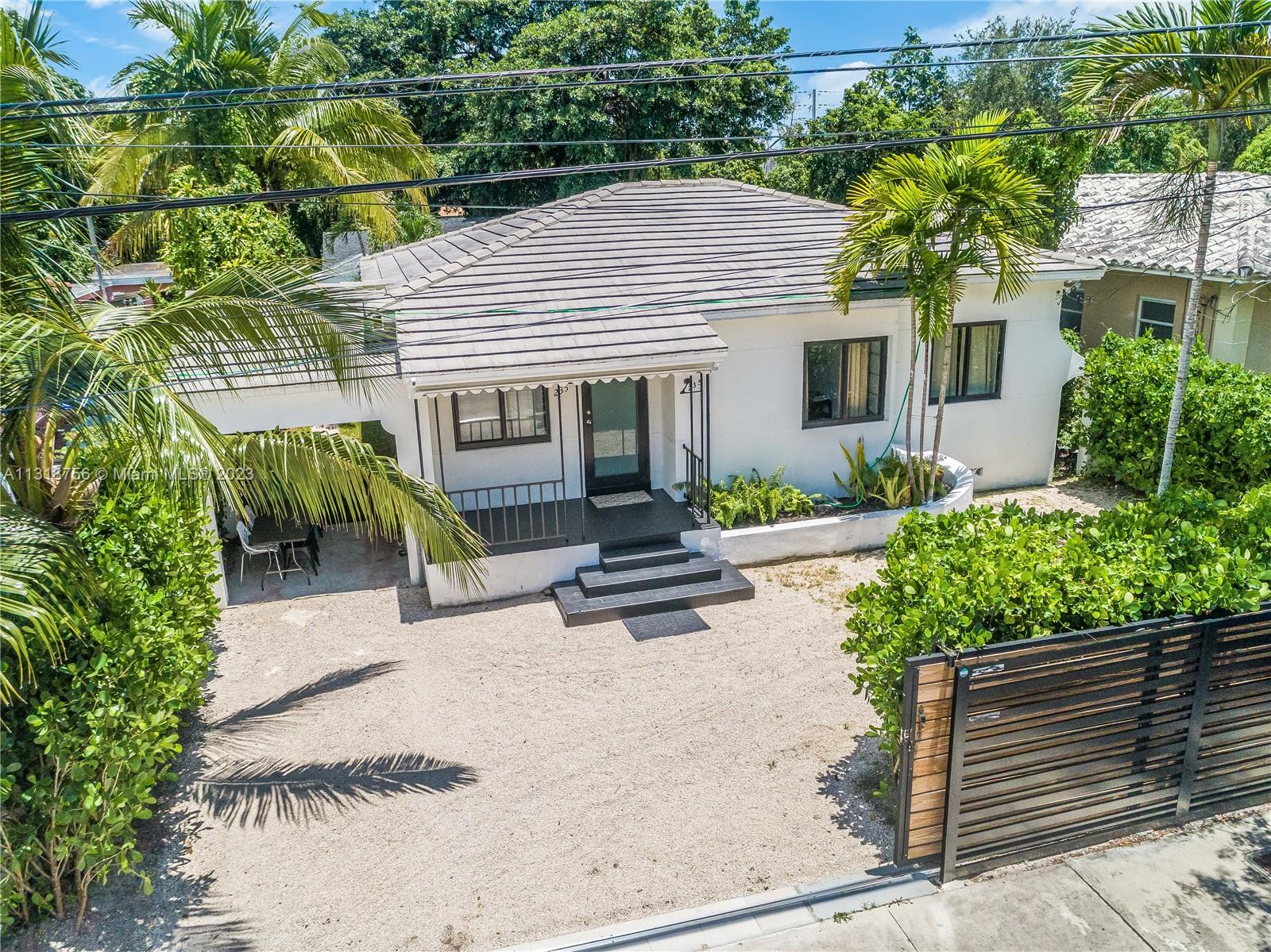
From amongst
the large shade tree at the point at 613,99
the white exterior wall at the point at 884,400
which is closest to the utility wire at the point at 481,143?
the white exterior wall at the point at 884,400

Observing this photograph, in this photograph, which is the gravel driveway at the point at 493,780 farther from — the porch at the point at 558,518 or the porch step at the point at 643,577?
the porch at the point at 558,518

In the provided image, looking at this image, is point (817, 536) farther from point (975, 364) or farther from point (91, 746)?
point (91, 746)

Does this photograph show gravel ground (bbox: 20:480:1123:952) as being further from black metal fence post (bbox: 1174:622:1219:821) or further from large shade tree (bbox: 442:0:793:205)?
large shade tree (bbox: 442:0:793:205)

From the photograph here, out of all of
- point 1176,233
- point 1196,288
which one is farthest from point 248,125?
point 1176,233

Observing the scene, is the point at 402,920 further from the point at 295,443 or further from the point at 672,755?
the point at 295,443

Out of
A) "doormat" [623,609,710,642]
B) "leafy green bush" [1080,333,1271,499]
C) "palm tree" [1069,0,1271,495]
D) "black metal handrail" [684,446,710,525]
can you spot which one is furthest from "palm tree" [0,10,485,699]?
"leafy green bush" [1080,333,1271,499]

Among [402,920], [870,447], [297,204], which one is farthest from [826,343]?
[297,204]

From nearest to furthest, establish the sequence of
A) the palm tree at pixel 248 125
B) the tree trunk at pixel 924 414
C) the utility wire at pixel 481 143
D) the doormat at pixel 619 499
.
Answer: the utility wire at pixel 481 143
the tree trunk at pixel 924 414
the doormat at pixel 619 499
the palm tree at pixel 248 125
